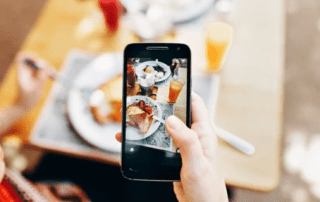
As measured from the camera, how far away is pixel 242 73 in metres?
0.95

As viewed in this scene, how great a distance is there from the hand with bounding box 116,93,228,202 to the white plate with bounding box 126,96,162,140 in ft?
0.14

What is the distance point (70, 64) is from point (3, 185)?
41cm

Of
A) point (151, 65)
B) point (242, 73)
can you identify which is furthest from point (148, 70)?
point (242, 73)

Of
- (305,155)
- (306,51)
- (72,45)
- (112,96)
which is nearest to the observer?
(112,96)

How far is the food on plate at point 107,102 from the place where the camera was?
86 cm

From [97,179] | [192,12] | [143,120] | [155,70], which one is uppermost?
[192,12]

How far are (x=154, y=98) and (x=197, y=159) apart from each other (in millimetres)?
152

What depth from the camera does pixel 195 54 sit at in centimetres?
98

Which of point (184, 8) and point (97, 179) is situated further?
point (97, 179)

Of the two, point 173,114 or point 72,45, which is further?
point 72,45

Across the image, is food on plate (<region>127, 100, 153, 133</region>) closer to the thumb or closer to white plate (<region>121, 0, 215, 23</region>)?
the thumb

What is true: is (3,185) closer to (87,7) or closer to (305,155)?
(87,7)

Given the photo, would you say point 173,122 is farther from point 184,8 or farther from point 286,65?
point 286,65

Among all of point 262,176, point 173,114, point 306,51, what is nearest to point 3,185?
point 173,114
